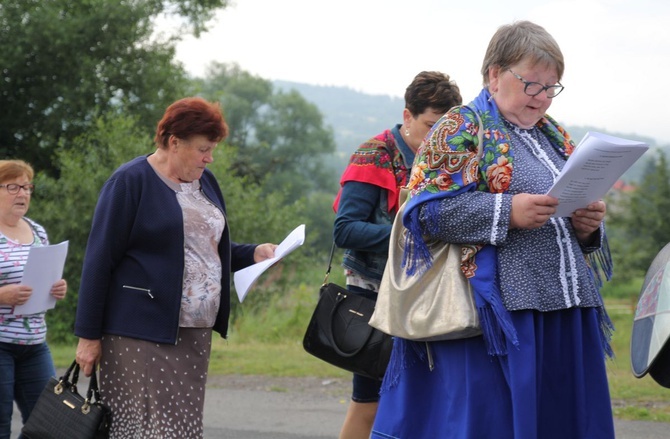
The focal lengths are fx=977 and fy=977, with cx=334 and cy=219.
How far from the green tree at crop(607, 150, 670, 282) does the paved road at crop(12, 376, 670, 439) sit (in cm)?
3804

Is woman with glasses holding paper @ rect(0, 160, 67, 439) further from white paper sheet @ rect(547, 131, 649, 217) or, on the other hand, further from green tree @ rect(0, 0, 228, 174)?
green tree @ rect(0, 0, 228, 174)

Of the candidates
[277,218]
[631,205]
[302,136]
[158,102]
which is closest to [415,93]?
[277,218]

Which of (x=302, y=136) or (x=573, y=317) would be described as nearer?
(x=573, y=317)

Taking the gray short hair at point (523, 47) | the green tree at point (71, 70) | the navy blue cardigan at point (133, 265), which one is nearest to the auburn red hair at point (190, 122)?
the navy blue cardigan at point (133, 265)

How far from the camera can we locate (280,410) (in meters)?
7.26

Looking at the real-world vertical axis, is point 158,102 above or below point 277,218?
above

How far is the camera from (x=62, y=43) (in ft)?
73.5

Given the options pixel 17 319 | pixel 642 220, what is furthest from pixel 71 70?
pixel 642 220

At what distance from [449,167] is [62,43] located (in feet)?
67.6

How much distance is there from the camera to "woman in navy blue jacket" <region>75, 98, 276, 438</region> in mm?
3998

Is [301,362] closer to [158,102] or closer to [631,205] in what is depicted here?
[158,102]

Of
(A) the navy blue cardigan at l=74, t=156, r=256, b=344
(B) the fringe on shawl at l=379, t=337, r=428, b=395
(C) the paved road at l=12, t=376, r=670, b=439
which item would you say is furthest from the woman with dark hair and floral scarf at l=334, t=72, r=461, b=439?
(C) the paved road at l=12, t=376, r=670, b=439

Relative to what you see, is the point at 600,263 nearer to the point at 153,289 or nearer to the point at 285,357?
the point at 153,289

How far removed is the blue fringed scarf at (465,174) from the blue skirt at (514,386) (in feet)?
0.55
